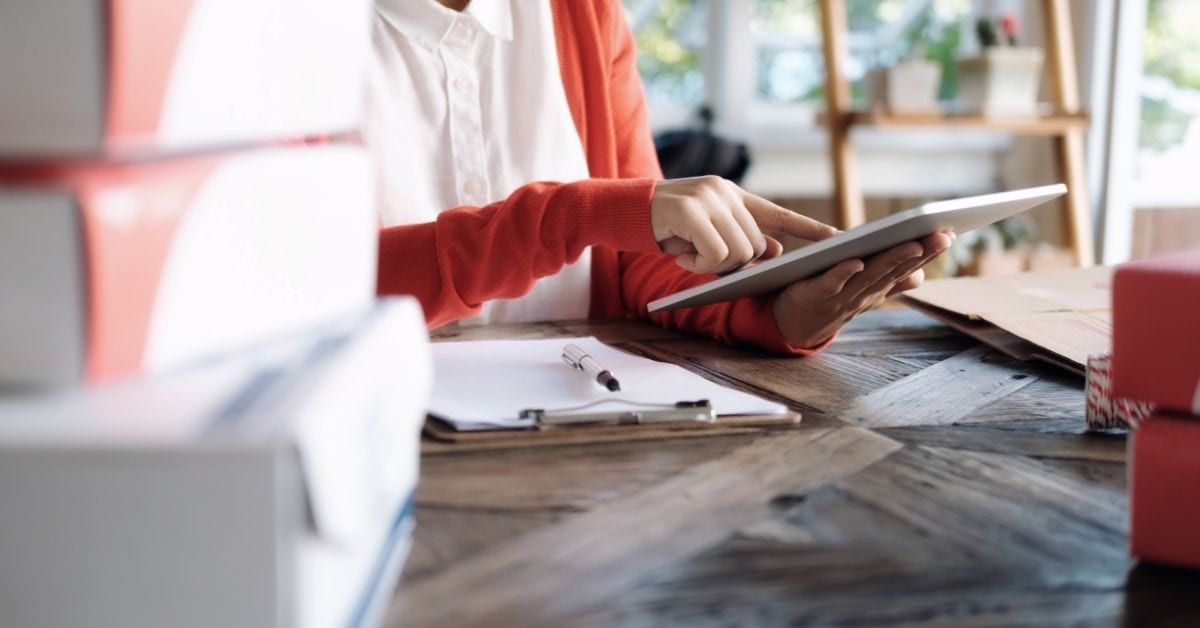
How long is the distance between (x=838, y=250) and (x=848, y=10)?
2691mm

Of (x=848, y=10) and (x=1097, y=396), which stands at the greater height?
(x=848, y=10)

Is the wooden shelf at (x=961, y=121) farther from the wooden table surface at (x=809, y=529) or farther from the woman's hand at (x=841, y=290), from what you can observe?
the wooden table surface at (x=809, y=529)

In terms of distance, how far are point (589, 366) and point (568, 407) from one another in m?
0.10

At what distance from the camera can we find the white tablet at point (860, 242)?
841 millimetres

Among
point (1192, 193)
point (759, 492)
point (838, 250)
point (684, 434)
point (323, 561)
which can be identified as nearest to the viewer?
point (323, 561)

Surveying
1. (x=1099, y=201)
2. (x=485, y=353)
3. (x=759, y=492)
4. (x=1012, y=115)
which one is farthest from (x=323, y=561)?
(x=1099, y=201)

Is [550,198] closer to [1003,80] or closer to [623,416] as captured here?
[623,416]

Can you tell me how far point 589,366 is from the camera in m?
0.83

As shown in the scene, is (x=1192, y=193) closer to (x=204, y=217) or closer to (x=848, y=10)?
(x=848, y=10)

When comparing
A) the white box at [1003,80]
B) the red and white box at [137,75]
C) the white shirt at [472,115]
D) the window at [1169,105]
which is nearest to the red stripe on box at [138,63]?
the red and white box at [137,75]

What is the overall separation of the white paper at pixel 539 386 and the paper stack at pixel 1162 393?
0.27 metres

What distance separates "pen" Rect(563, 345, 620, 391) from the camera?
78 cm

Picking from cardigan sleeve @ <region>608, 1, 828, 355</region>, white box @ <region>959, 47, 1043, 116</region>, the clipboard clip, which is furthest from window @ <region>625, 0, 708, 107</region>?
the clipboard clip

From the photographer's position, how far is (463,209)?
3.68 ft
